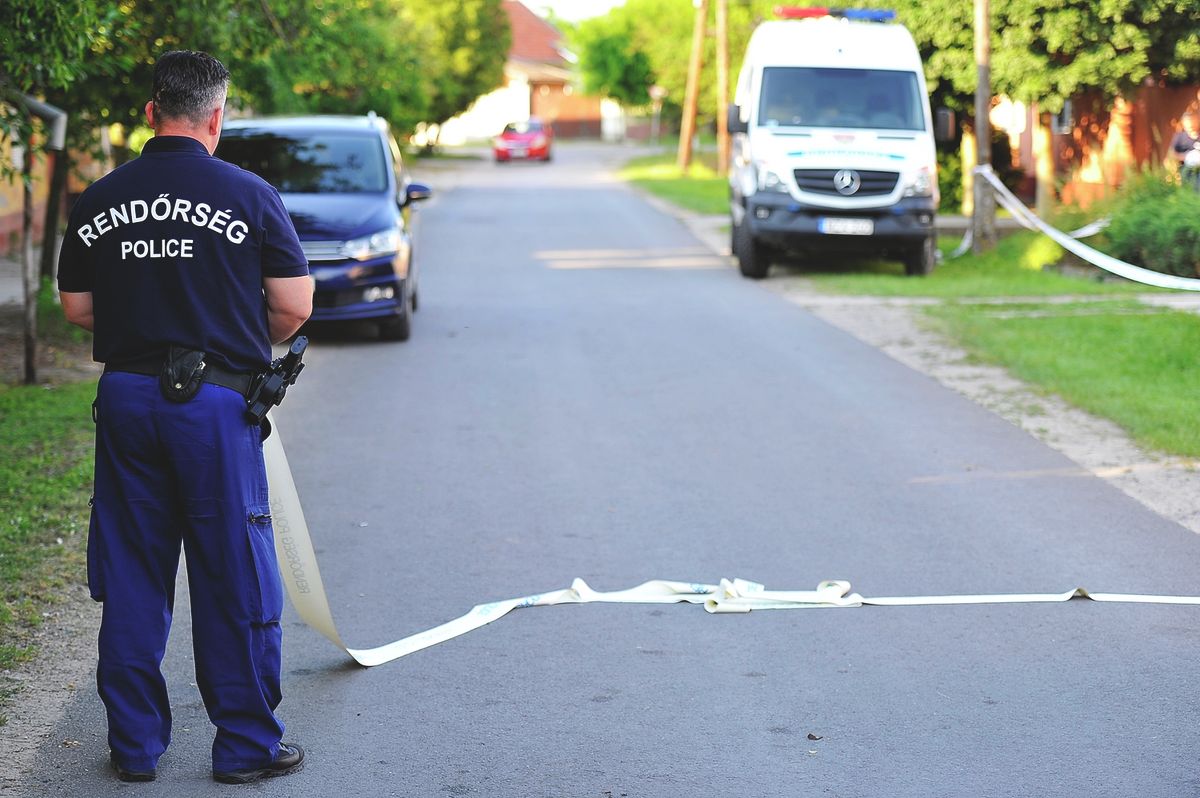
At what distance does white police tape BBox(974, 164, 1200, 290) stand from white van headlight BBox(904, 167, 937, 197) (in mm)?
1998

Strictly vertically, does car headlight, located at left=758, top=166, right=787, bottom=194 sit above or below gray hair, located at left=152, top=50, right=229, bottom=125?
below

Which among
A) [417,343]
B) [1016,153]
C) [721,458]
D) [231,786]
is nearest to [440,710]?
[231,786]

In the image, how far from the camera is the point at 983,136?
2027 cm

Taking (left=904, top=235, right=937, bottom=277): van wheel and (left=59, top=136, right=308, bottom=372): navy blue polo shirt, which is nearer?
(left=59, top=136, right=308, bottom=372): navy blue polo shirt

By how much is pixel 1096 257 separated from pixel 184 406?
15.3 meters

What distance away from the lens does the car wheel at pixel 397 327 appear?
13016 mm

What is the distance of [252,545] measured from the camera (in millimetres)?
4242

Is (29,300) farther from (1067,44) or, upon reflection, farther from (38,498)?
(1067,44)

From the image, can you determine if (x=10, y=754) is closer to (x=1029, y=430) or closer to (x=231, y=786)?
(x=231, y=786)

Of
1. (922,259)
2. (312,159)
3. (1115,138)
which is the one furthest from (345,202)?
(1115,138)

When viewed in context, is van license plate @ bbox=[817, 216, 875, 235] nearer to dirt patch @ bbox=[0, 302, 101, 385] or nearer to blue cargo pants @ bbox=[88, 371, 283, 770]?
dirt patch @ bbox=[0, 302, 101, 385]

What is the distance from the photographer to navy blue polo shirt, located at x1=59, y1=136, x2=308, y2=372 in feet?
Result: 13.4

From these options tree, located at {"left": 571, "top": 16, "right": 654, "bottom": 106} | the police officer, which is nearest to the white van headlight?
the police officer

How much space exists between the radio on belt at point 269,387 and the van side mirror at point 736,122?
47.6 feet
